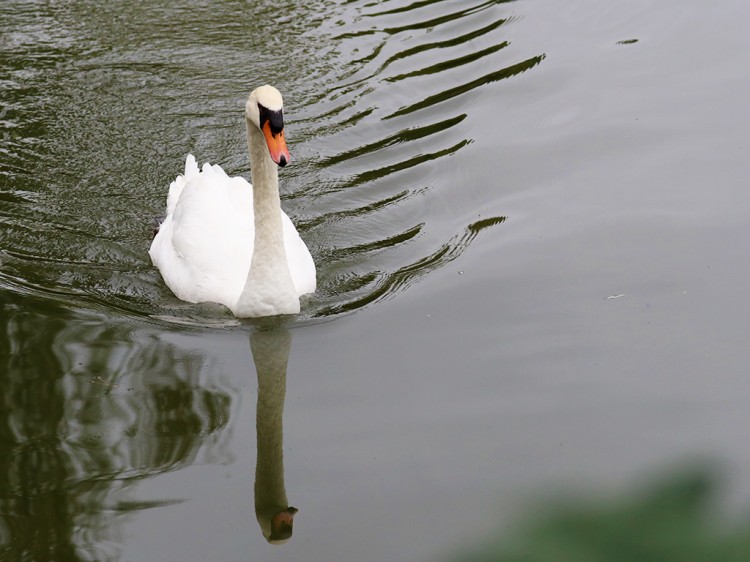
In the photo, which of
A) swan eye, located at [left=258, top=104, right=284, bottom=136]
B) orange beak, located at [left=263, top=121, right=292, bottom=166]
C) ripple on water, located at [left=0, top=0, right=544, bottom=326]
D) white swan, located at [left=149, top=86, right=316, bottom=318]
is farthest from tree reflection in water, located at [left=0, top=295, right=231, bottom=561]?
swan eye, located at [left=258, top=104, right=284, bottom=136]

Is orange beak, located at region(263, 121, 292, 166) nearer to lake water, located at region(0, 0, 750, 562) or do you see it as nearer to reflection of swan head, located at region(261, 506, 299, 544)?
lake water, located at region(0, 0, 750, 562)

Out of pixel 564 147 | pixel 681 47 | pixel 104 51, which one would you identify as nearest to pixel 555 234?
pixel 564 147

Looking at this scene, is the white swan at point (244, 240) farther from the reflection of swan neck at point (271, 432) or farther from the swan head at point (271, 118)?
the reflection of swan neck at point (271, 432)

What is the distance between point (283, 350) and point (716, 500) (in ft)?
18.6

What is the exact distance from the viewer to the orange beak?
6.03 meters

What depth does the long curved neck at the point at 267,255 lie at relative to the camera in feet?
22.0

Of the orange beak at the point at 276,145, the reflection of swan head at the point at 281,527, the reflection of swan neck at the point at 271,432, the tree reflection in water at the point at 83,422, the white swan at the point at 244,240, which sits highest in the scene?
the orange beak at the point at 276,145

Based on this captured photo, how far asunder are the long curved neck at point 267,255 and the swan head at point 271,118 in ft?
1.37

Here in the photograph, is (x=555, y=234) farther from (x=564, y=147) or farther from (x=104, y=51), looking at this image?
(x=104, y=51)

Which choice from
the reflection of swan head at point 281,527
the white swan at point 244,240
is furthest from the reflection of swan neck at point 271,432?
the white swan at point 244,240

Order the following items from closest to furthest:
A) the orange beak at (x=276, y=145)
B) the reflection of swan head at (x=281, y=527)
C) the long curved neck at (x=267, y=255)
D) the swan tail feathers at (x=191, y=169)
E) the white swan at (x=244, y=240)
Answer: the reflection of swan head at (x=281, y=527)
the orange beak at (x=276, y=145)
the white swan at (x=244, y=240)
the long curved neck at (x=267, y=255)
the swan tail feathers at (x=191, y=169)

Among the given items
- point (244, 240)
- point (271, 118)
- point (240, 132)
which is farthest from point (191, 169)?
point (271, 118)

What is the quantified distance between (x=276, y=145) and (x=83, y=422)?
6.50ft

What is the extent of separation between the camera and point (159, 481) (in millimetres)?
5211
